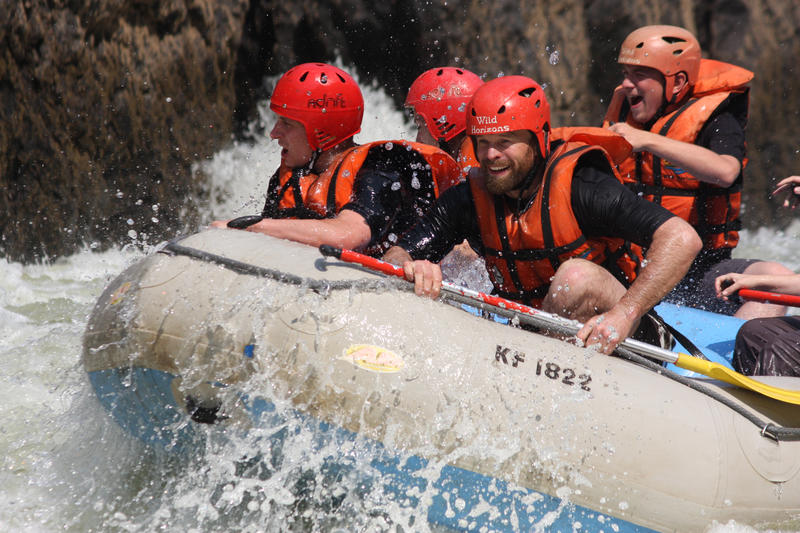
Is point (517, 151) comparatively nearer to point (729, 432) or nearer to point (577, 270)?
point (577, 270)

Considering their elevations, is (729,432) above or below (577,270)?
below

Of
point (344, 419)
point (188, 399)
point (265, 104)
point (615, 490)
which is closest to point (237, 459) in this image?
point (188, 399)

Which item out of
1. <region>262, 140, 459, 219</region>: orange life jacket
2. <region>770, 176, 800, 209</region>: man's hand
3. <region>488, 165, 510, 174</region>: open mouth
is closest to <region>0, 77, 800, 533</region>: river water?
<region>262, 140, 459, 219</region>: orange life jacket

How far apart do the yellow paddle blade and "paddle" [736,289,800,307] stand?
0.68 m

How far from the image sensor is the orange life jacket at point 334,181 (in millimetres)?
3521

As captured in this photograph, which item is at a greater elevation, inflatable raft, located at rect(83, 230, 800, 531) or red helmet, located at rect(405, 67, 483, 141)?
red helmet, located at rect(405, 67, 483, 141)

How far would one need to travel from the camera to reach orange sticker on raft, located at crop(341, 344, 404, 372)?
251cm

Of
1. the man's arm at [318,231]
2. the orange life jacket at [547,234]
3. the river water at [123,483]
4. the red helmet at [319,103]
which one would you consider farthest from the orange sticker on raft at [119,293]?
the orange life jacket at [547,234]

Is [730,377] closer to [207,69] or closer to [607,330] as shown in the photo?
[607,330]

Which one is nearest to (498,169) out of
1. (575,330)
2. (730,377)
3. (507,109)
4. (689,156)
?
(507,109)

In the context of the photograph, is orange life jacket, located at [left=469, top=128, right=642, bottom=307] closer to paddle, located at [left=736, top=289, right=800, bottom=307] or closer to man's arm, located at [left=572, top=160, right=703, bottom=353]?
man's arm, located at [left=572, top=160, right=703, bottom=353]

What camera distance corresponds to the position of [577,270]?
2.96 m

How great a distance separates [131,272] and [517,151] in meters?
1.56

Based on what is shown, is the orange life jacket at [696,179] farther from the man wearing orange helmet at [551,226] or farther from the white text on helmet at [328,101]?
the white text on helmet at [328,101]
